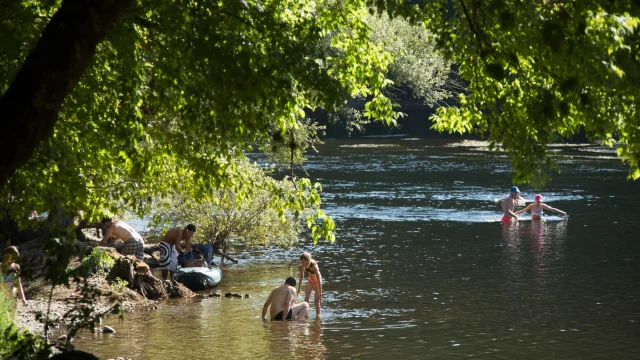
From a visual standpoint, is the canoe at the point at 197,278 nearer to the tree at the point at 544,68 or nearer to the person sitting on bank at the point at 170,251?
the person sitting on bank at the point at 170,251

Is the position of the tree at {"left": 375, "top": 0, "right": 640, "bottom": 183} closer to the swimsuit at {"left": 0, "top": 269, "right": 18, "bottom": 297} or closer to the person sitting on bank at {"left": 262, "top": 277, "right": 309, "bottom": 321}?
the person sitting on bank at {"left": 262, "top": 277, "right": 309, "bottom": 321}

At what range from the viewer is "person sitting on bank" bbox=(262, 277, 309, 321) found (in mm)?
16688

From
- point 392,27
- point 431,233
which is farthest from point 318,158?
point 431,233

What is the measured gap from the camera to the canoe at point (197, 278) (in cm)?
1986

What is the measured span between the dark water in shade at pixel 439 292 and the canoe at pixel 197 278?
1.27 ft

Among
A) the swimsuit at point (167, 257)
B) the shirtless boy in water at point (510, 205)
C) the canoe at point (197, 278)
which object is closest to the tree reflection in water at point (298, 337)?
the canoe at point (197, 278)

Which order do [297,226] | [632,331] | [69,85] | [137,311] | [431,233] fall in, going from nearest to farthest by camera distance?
1. [69,85]
2. [632,331]
3. [137,311]
4. [297,226]
5. [431,233]

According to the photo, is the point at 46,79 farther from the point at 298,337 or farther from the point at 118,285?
the point at 118,285

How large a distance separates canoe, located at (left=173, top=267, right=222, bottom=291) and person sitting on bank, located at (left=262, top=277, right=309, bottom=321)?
10.9ft

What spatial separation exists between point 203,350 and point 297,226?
38.4ft

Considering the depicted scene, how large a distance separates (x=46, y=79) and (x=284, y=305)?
1110 centimetres

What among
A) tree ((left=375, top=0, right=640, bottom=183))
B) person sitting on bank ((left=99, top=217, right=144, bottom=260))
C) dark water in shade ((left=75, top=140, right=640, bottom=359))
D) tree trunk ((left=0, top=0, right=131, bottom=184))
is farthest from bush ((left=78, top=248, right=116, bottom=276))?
tree trunk ((left=0, top=0, right=131, bottom=184))

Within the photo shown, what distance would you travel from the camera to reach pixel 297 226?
2598cm

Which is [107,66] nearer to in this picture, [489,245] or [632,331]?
[632,331]
